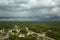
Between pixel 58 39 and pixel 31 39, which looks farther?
pixel 58 39

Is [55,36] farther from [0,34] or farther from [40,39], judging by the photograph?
[0,34]

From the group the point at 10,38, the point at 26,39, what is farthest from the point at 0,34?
the point at 26,39

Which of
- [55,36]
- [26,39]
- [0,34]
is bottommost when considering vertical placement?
[26,39]

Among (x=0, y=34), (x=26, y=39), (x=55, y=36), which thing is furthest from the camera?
(x=55, y=36)

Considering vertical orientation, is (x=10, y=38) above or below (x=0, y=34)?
below

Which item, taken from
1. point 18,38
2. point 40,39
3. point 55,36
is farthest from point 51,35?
point 18,38

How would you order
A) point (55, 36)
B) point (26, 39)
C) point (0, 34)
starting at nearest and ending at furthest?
point (26, 39) → point (0, 34) → point (55, 36)

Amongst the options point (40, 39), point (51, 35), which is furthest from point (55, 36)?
point (40, 39)

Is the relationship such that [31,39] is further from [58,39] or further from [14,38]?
[58,39]

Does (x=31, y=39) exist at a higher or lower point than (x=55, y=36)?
lower
